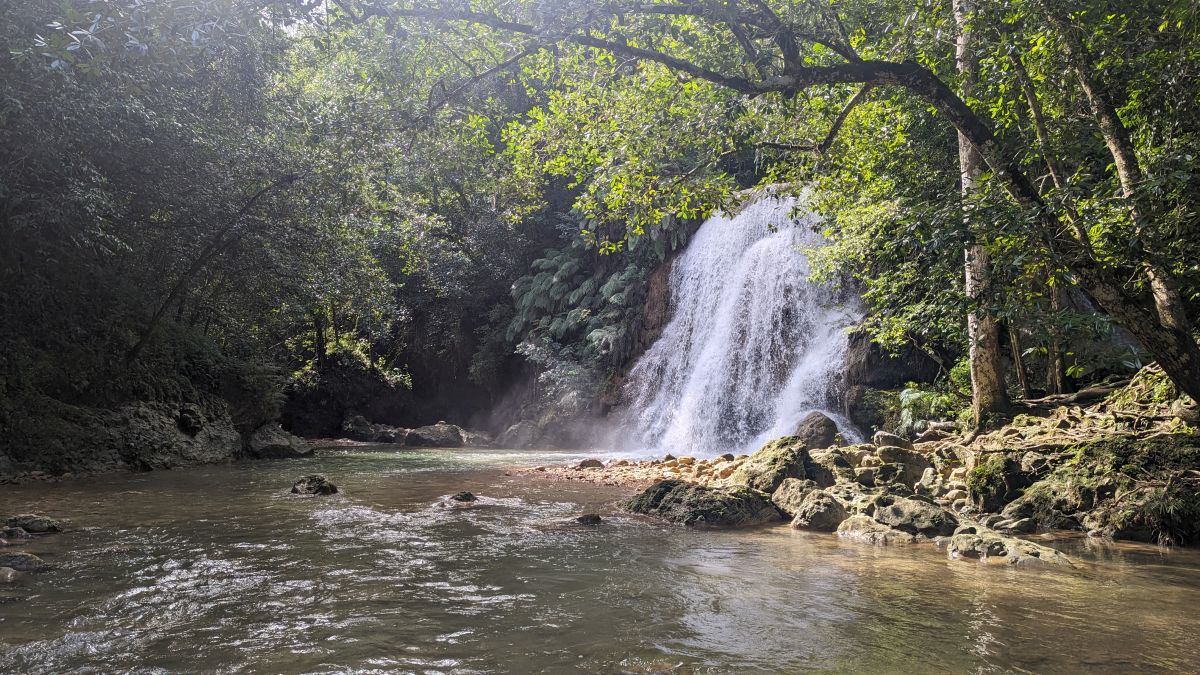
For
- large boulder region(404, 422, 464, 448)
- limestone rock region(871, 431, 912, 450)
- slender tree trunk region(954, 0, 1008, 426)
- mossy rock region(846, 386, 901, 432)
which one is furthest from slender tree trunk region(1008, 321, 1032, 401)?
large boulder region(404, 422, 464, 448)

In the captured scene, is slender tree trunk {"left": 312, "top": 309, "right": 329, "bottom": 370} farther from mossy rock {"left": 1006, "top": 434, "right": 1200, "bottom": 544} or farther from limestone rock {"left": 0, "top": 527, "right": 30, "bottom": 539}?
mossy rock {"left": 1006, "top": 434, "right": 1200, "bottom": 544}

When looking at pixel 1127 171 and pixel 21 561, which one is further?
pixel 1127 171

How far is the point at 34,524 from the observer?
7035 mm

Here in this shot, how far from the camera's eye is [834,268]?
14.7 m

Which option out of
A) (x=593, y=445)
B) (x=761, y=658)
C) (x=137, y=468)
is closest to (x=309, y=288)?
(x=137, y=468)

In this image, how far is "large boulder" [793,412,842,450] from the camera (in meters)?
14.4

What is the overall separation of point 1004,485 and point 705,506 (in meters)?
3.65

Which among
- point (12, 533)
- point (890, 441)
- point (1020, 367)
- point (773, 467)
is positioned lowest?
point (12, 533)

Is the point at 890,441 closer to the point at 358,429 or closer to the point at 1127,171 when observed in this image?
the point at 1127,171

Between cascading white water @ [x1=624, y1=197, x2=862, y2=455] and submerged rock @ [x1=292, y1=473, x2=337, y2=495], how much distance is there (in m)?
10.2

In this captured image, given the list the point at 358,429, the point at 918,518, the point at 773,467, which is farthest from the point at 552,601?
the point at 358,429

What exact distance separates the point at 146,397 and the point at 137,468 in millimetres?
2012

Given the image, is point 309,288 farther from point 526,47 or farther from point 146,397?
point 526,47

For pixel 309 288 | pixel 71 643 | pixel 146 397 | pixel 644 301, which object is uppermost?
pixel 644 301
